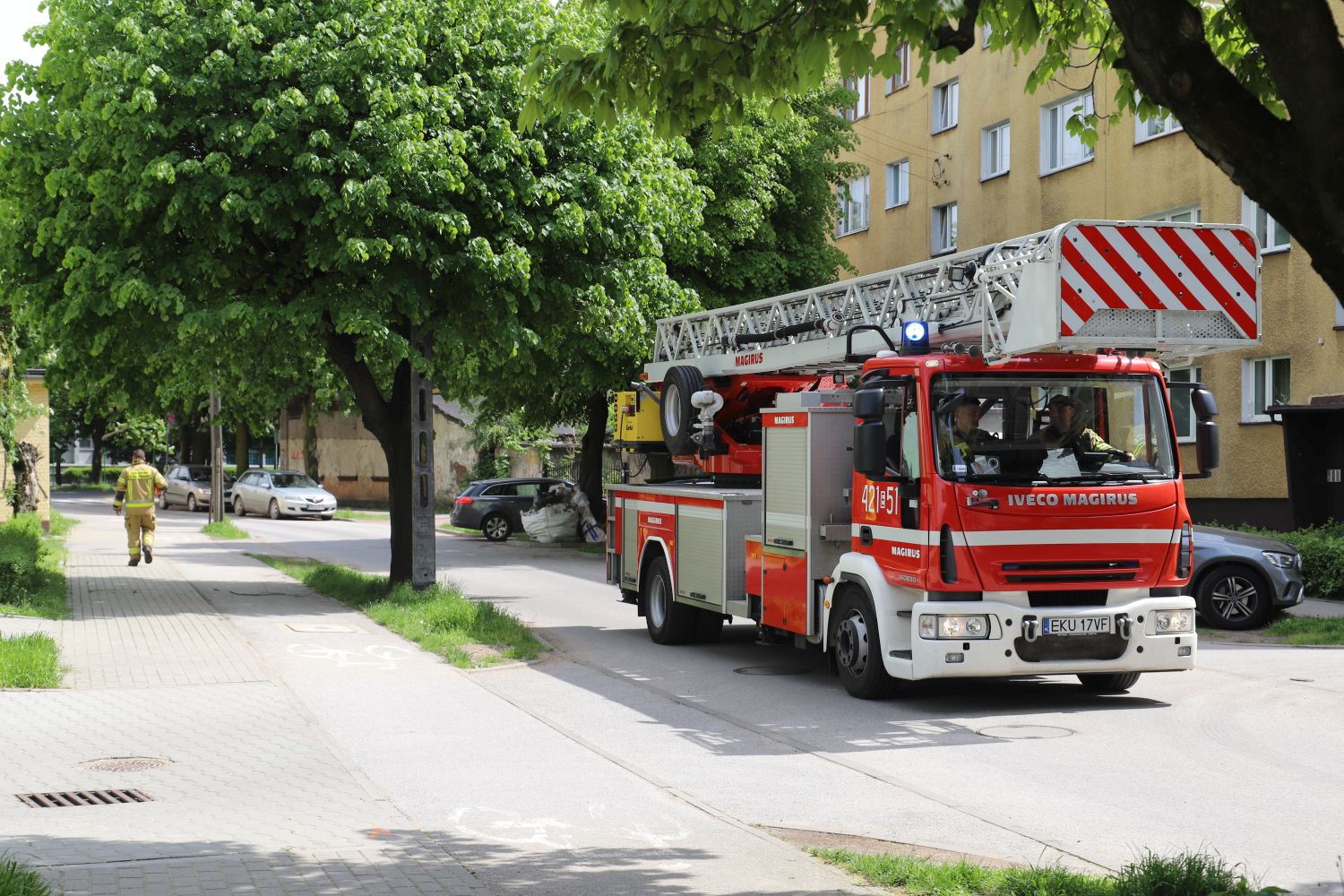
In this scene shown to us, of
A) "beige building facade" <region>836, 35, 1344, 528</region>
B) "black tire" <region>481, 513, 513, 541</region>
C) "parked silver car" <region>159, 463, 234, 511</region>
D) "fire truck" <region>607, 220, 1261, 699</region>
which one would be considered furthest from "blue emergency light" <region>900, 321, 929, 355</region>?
"parked silver car" <region>159, 463, 234, 511</region>

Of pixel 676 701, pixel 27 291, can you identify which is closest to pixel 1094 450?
pixel 676 701

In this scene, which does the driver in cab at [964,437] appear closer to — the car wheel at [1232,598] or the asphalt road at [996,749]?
the asphalt road at [996,749]

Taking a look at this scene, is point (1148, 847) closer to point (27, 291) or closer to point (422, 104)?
point (422, 104)

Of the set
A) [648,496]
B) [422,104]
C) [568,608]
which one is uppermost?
[422,104]

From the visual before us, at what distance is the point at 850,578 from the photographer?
35.9ft

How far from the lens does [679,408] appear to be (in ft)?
48.1

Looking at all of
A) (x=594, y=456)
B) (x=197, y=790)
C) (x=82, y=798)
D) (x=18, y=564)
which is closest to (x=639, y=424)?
(x=18, y=564)

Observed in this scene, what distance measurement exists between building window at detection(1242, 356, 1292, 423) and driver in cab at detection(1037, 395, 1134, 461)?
1605cm

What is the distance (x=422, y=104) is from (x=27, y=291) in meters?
5.24

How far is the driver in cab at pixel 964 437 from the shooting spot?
1012cm

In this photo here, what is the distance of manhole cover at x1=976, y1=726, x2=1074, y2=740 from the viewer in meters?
9.52

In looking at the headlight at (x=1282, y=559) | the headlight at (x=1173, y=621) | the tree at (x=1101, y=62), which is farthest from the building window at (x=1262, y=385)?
the tree at (x=1101, y=62)

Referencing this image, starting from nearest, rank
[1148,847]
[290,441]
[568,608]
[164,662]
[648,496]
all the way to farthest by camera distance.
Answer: [1148,847] → [164,662] → [648,496] → [568,608] → [290,441]

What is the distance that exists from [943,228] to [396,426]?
1940 cm
